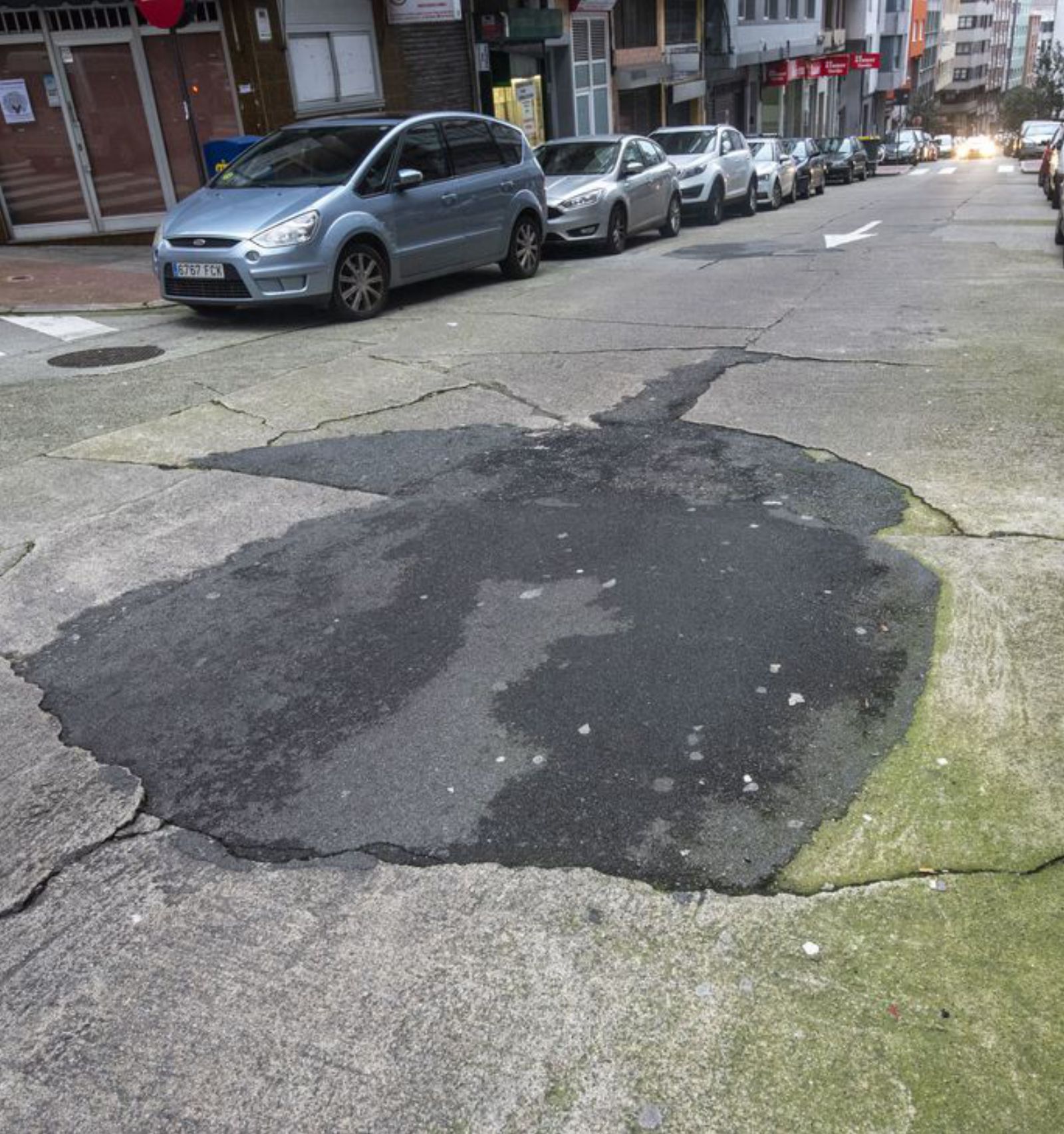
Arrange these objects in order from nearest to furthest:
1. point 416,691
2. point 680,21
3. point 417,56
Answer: point 416,691
point 417,56
point 680,21

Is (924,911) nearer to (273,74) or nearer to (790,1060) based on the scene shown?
(790,1060)

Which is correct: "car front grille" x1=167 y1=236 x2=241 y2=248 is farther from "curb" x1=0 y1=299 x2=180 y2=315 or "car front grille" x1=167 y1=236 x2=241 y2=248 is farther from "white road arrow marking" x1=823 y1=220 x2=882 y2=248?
"white road arrow marking" x1=823 y1=220 x2=882 y2=248

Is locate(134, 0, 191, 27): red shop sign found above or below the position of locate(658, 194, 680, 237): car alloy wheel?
above

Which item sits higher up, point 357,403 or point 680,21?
point 680,21

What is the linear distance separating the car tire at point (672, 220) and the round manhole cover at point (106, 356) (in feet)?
36.1

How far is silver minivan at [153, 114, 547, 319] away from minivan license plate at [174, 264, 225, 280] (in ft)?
0.04

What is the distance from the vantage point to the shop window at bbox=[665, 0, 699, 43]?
3450 centimetres

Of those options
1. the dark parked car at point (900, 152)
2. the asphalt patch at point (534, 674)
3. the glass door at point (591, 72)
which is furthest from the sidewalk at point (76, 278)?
the dark parked car at point (900, 152)

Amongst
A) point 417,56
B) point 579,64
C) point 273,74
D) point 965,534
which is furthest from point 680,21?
point 965,534

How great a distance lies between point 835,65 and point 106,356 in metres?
52.5

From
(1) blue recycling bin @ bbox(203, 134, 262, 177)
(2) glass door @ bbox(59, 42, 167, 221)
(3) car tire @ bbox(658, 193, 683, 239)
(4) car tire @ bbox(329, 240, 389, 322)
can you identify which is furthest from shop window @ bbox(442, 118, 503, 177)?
(2) glass door @ bbox(59, 42, 167, 221)

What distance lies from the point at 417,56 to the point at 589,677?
1922 cm

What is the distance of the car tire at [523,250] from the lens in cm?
1318

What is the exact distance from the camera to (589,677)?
153 inches
